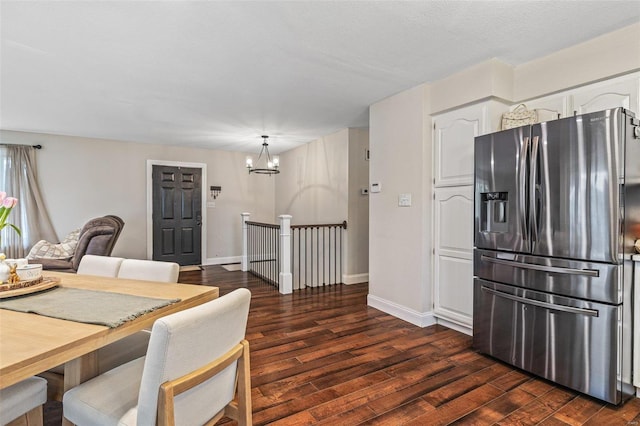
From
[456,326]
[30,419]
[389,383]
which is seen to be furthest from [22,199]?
[456,326]

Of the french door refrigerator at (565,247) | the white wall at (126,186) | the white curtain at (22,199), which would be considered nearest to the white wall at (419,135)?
the french door refrigerator at (565,247)

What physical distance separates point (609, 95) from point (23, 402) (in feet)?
12.2

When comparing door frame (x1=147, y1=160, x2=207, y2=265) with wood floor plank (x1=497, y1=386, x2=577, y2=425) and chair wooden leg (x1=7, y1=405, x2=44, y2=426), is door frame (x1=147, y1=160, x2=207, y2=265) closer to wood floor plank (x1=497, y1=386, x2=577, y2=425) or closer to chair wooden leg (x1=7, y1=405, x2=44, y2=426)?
chair wooden leg (x1=7, y1=405, x2=44, y2=426)

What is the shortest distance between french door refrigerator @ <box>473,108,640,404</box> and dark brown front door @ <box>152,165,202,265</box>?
553 cm

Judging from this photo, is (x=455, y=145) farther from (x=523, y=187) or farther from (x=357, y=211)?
(x=357, y=211)

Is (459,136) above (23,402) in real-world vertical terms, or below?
above

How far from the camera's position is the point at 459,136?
2.98 metres

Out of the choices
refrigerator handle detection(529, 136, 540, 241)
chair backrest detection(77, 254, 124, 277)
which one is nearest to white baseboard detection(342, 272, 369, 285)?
refrigerator handle detection(529, 136, 540, 241)

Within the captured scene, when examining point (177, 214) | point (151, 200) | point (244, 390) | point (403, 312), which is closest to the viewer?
point (244, 390)

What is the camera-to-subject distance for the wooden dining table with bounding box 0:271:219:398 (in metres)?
0.92

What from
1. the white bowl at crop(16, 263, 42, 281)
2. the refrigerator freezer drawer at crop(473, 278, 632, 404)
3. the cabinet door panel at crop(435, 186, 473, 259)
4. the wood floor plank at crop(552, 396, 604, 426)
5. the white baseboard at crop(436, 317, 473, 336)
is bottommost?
the wood floor plank at crop(552, 396, 604, 426)

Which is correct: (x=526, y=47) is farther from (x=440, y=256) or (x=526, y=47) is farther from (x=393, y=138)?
(x=440, y=256)

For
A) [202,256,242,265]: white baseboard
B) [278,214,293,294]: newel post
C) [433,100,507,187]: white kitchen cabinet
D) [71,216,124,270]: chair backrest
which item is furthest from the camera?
[202,256,242,265]: white baseboard

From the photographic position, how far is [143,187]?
608 centimetres
